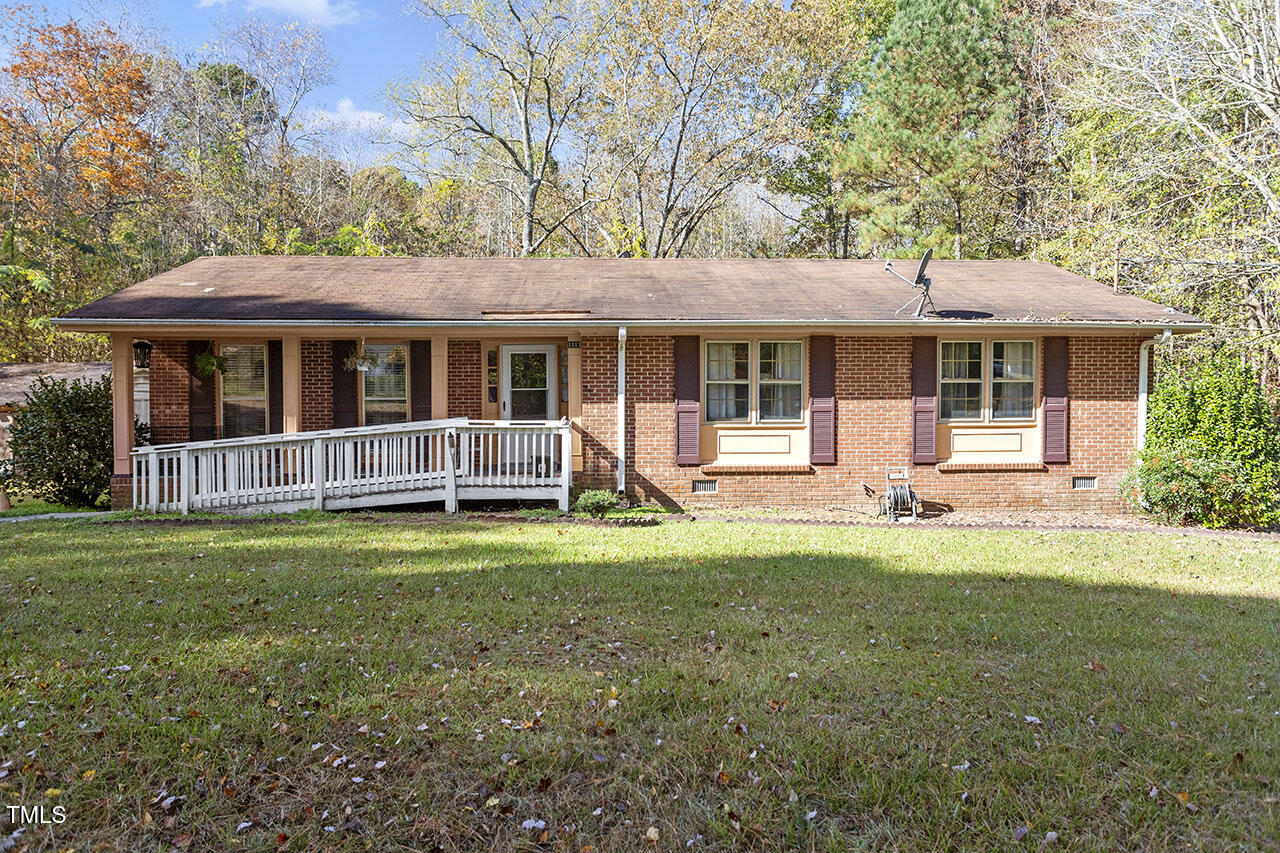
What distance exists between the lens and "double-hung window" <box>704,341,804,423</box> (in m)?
12.0

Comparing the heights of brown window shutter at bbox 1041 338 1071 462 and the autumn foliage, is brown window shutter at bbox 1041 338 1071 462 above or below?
below

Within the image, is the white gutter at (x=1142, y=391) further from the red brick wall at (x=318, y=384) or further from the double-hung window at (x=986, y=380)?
the red brick wall at (x=318, y=384)

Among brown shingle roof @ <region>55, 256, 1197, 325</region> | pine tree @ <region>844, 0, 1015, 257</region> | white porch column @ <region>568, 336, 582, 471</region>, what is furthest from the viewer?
pine tree @ <region>844, 0, 1015, 257</region>

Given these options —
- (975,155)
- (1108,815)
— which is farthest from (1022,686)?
(975,155)

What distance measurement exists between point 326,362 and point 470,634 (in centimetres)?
890

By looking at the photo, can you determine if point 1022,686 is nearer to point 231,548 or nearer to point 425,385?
point 231,548

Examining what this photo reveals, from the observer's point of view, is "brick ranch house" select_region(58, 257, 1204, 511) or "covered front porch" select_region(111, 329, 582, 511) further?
"brick ranch house" select_region(58, 257, 1204, 511)

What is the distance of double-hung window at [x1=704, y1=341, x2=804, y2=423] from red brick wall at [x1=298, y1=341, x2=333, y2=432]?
637cm

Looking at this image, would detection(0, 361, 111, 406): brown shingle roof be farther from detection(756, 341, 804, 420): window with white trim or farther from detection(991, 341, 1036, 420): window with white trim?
detection(991, 341, 1036, 420): window with white trim

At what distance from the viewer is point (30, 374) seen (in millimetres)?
17109

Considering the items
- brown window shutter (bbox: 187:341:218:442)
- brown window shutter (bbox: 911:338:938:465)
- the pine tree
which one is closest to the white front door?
brown window shutter (bbox: 187:341:218:442)

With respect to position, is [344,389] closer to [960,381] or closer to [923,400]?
[923,400]

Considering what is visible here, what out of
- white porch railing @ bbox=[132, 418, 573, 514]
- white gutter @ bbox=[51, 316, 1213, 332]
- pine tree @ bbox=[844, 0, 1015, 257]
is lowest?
white porch railing @ bbox=[132, 418, 573, 514]

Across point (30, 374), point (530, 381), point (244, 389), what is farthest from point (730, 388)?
point (30, 374)
